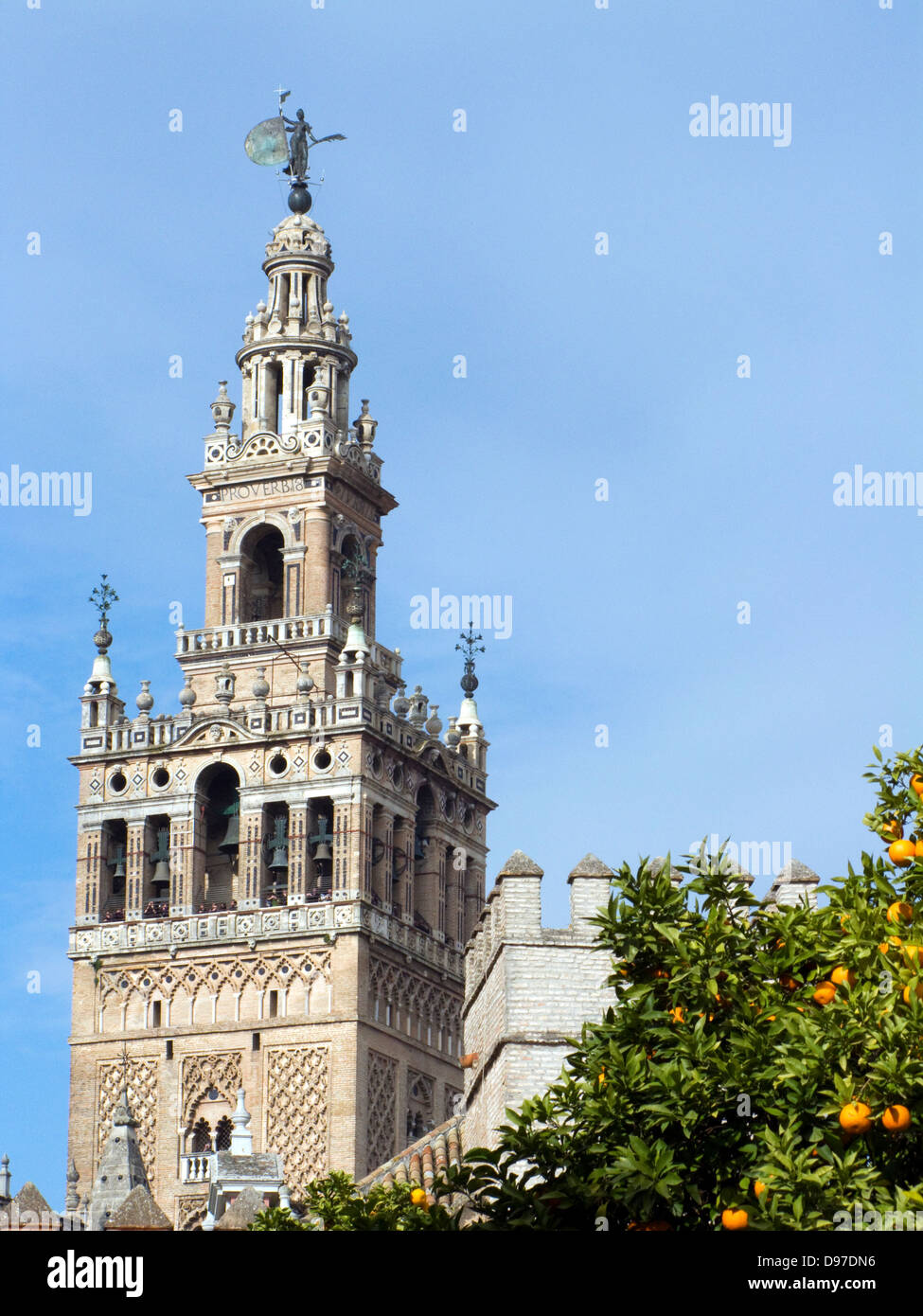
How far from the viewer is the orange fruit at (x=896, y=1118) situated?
21.7m

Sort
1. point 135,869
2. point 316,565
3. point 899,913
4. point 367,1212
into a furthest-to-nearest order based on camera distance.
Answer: point 316,565, point 135,869, point 367,1212, point 899,913

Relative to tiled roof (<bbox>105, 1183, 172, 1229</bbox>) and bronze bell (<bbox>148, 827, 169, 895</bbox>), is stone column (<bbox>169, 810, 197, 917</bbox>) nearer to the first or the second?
bronze bell (<bbox>148, 827, 169, 895</bbox>)

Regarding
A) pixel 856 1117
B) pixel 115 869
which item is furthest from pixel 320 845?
pixel 856 1117

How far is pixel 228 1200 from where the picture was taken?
195 ft

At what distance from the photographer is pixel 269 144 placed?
83125mm

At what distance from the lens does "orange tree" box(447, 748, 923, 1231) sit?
21.8 m

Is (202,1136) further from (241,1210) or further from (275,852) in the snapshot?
(241,1210)

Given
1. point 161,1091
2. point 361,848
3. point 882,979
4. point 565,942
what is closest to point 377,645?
point 361,848

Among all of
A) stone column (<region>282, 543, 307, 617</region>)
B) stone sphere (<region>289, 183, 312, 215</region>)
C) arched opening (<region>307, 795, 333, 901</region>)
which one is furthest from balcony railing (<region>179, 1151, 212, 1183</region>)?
stone sphere (<region>289, 183, 312, 215</region>)

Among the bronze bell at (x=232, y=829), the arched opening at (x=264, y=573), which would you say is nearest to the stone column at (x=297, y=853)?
the bronze bell at (x=232, y=829)

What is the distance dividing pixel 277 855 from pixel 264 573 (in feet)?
31.0
